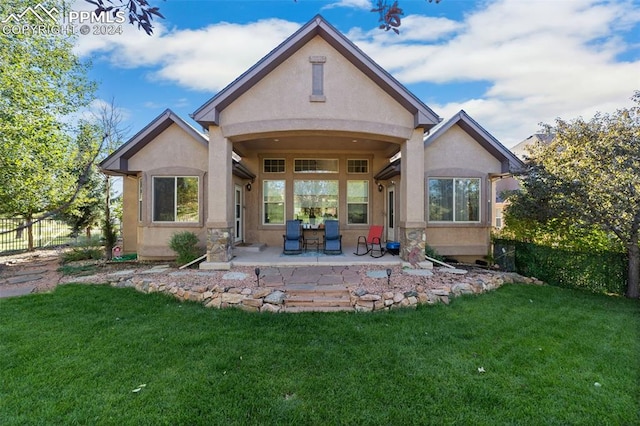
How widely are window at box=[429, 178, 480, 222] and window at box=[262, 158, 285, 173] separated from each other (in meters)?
5.80

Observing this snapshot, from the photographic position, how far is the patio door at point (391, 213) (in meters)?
11.1

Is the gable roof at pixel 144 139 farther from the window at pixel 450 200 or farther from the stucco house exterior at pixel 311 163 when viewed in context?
the window at pixel 450 200

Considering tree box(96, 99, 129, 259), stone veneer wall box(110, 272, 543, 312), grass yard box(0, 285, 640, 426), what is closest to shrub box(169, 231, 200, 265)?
stone veneer wall box(110, 272, 543, 312)

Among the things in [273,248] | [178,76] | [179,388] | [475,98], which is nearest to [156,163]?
[273,248]

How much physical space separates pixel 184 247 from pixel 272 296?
436 centimetres

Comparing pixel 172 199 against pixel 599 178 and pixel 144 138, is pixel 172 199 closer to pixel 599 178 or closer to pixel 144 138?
pixel 144 138

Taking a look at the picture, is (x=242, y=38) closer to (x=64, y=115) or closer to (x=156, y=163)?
(x=156, y=163)

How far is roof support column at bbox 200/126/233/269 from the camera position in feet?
26.9

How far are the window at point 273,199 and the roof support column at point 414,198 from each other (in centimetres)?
530

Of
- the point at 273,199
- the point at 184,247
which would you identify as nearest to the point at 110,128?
the point at 273,199

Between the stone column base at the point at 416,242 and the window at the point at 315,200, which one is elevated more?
the window at the point at 315,200

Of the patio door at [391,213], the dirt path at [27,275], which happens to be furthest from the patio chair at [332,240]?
the dirt path at [27,275]

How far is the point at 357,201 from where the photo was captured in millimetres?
12195

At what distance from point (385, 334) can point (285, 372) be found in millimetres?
1812
